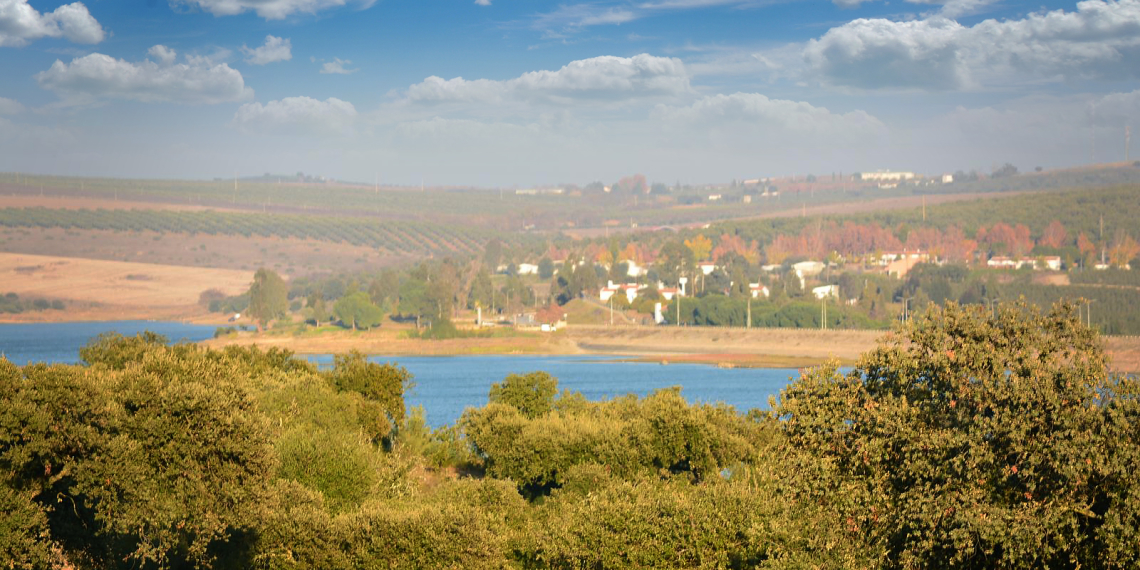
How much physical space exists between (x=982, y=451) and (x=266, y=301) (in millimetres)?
135631

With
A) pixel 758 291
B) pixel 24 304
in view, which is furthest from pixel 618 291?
pixel 24 304

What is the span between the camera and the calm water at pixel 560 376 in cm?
7254

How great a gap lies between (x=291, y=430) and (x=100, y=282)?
186m

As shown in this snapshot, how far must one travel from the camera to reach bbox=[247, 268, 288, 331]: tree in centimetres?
14312

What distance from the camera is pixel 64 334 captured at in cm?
15650

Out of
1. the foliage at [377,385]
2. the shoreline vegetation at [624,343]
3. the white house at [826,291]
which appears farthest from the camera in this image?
the white house at [826,291]

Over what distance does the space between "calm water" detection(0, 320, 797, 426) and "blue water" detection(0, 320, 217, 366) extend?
0.21 meters

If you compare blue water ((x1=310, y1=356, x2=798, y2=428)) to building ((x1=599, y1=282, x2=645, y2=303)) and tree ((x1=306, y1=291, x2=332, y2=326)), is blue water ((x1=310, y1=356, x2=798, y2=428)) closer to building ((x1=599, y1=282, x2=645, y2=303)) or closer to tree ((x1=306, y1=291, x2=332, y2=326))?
tree ((x1=306, y1=291, x2=332, y2=326))

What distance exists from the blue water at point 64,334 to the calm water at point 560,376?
208mm

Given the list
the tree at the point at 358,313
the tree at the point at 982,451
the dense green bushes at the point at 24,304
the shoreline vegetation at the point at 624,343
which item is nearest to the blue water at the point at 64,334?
the dense green bushes at the point at 24,304

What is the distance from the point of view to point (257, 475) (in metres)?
20.1

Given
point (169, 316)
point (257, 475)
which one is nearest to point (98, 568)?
point (257, 475)

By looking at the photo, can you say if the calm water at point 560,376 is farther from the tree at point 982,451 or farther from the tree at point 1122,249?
the tree at point 1122,249

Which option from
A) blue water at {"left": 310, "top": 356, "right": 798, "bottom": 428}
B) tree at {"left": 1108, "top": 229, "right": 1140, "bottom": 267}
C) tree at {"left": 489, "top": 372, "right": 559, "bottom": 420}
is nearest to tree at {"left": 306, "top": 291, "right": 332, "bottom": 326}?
blue water at {"left": 310, "top": 356, "right": 798, "bottom": 428}
